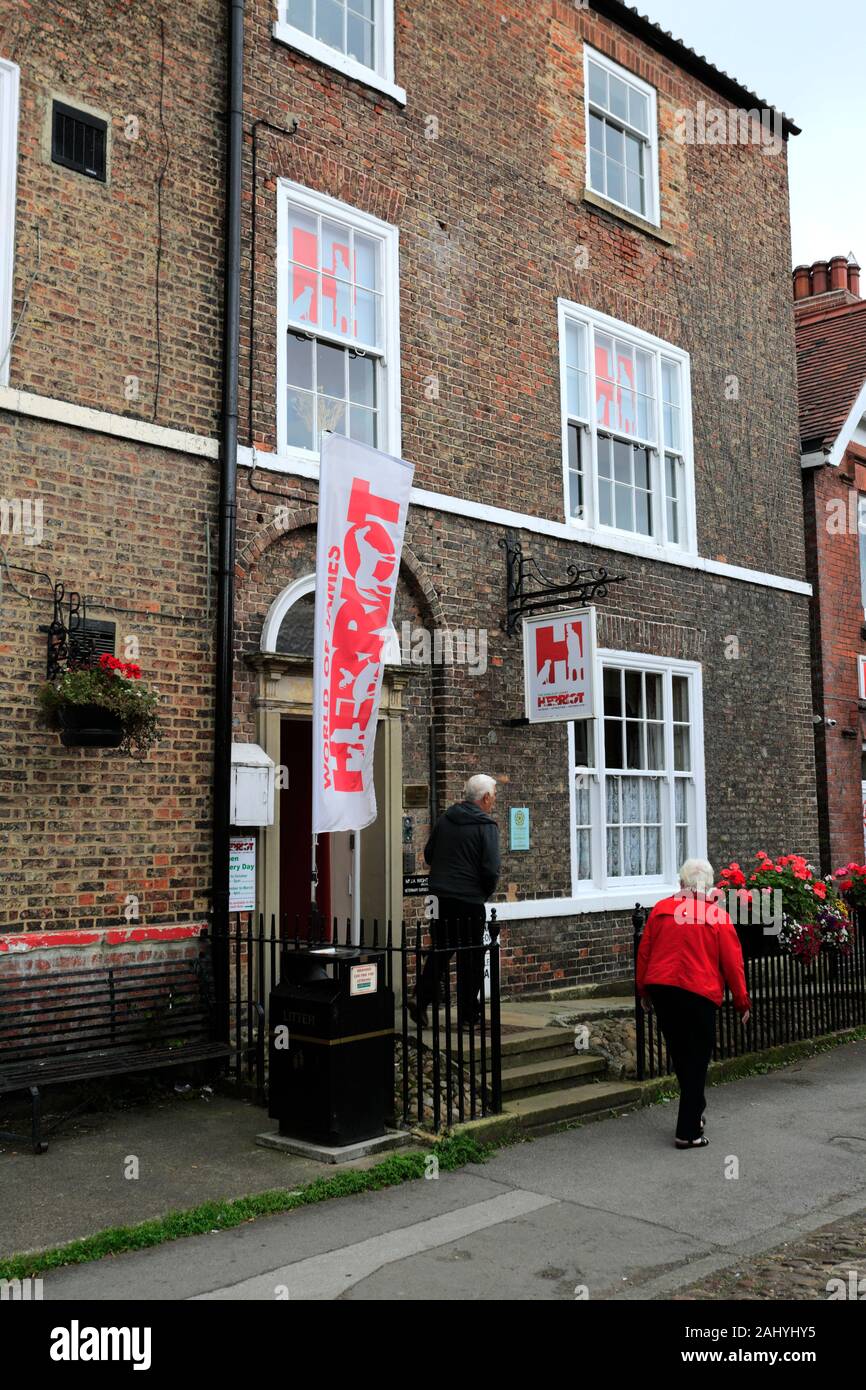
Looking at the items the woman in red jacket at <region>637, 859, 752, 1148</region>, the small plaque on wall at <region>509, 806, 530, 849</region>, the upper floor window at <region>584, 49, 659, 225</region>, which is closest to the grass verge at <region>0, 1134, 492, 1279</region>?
the woman in red jacket at <region>637, 859, 752, 1148</region>

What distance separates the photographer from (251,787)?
8.77 m

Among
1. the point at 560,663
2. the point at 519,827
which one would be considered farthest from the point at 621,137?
the point at 519,827

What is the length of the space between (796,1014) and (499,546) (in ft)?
15.8

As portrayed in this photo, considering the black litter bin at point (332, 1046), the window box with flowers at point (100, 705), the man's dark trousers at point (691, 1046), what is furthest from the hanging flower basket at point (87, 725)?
the man's dark trousers at point (691, 1046)

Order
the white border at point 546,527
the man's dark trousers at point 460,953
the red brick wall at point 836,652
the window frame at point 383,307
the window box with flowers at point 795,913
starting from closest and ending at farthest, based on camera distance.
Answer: the man's dark trousers at point 460,953
the white border at point 546,527
the window frame at point 383,307
the window box with flowers at point 795,913
the red brick wall at point 836,652

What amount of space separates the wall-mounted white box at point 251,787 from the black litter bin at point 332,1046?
1.79 m

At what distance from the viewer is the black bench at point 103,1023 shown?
715cm

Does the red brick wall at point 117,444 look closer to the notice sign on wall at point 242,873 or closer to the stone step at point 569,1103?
the notice sign on wall at point 242,873

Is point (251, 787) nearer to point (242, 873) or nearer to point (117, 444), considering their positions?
point (242, 873)

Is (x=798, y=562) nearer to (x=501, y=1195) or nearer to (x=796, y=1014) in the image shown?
(x=796, y=1014)

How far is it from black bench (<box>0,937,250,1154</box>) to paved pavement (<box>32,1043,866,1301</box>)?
185 cm

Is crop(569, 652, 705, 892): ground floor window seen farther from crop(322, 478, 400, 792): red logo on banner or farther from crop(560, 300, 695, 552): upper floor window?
crop(322, 478, 400, 792): red logo on banner

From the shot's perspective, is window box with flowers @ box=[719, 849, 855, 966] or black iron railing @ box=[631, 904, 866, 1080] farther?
window box with flowers @ box=[719, 849, 855, 966]

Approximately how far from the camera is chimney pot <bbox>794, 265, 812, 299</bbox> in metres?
20.3
